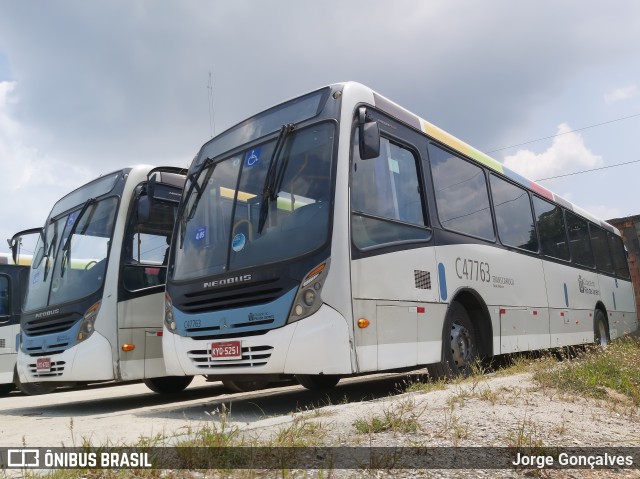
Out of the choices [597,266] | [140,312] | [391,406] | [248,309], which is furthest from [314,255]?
[597,266]

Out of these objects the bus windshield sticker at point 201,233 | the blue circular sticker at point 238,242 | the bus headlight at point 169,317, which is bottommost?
the bus headlight at point 169,317

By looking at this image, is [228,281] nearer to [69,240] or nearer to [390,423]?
[390,423]

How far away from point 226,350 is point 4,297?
26.7ft

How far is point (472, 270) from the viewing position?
7.54 meters

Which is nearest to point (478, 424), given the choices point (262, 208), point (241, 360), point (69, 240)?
point (241, 360)

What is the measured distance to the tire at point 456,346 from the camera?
651 cm

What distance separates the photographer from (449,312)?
679cm

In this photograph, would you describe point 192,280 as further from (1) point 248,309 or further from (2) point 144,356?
(2) point 144,356

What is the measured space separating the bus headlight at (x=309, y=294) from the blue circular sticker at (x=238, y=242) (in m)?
0.99

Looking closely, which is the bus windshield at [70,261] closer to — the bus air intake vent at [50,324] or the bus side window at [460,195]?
the bus air intake vent at [50,324]

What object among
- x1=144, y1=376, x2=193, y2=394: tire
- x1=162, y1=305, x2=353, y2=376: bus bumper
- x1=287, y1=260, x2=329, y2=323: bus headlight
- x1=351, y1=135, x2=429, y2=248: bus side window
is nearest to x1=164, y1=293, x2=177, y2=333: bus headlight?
x1=162, y1=305, x2=353, y2=376: bus bumper

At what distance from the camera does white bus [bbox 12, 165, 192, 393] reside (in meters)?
7.28

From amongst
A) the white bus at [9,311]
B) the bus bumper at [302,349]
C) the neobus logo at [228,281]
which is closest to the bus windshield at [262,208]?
the neobus logo at [228,281]

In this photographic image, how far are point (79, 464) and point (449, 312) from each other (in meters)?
4.55
